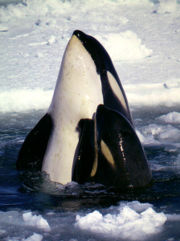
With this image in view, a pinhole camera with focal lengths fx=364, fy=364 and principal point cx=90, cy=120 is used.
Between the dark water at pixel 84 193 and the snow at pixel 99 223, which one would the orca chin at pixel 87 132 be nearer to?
the dark water at pixel 84 193

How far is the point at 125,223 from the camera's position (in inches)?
102

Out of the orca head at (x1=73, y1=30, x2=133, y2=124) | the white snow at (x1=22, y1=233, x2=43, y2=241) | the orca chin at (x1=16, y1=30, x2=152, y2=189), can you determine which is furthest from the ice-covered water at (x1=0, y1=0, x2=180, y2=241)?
the orca head at (x1=73, y1=30, x2=133, y2=124)

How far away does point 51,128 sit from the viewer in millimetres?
4262

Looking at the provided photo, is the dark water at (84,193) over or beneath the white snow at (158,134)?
over

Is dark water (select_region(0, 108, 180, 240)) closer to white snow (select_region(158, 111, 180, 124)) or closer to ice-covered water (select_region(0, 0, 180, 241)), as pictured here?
ice-covered water (select_region(0, 0, 180, 241))

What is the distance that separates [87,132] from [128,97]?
20.7 feet

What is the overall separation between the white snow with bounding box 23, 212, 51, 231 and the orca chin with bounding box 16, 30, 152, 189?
112 centimetres

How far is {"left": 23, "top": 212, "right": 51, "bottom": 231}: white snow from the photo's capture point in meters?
2.55

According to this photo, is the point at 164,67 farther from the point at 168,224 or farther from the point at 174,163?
the point at 168,224

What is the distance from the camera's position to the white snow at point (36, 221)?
255 centimetres

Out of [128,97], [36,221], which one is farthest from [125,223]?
[128,97]

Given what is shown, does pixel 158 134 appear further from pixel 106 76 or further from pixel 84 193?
pixel 84 193


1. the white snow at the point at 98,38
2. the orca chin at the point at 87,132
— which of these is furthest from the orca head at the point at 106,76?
the white snow at the point at 98,38

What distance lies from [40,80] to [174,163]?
6.56 m
